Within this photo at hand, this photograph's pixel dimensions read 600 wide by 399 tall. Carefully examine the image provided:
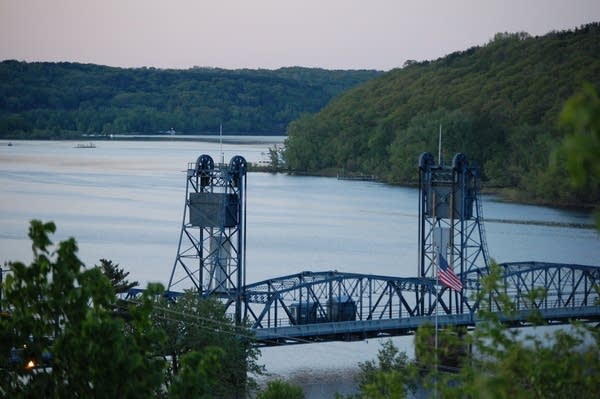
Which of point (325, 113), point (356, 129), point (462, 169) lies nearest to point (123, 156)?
point (325, 113)

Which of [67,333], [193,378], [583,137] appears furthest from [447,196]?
[583,137]

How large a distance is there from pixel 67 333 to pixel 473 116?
9552cm

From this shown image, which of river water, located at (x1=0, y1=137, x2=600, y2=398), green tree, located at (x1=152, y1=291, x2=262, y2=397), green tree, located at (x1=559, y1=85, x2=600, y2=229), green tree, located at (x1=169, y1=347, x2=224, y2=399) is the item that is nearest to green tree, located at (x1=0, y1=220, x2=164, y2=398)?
green tree, located at (x1=169, y1=347, x2=224, y2=399)

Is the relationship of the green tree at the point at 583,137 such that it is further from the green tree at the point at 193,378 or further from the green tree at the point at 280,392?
the green tree at the point at 280,392

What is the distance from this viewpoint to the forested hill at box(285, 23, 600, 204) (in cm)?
9688

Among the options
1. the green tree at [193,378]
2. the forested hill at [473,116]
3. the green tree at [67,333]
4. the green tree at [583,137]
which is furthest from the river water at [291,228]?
the green tree at [583,137]

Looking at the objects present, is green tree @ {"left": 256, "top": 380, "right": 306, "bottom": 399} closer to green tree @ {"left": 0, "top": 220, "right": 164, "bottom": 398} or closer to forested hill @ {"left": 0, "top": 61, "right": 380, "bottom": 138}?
green tree @ {"left": 0, "top": 220, "right": 164, "bottom": 398}

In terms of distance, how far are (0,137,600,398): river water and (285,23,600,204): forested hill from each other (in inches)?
187

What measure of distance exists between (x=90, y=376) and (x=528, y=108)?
3978 inches

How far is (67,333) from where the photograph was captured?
39.4 feet

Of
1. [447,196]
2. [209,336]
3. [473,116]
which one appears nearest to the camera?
[209,336]

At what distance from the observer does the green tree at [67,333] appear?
1181cm

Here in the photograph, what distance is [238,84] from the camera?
18775 cm

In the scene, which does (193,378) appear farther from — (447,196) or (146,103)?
(146,103)
